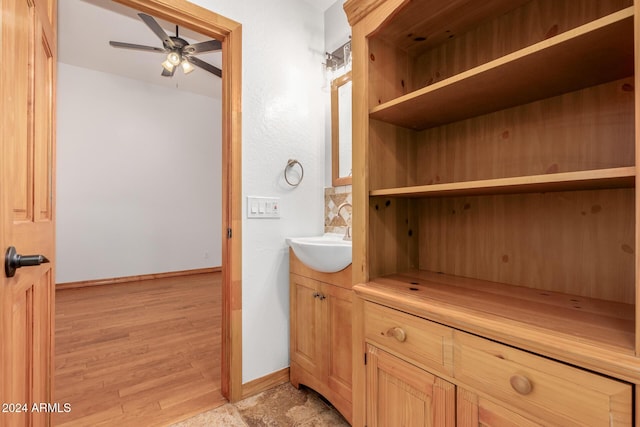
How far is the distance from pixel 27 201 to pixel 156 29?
6.86ft

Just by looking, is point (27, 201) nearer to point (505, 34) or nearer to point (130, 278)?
point (505, 34)

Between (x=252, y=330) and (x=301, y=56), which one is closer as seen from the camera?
(x=252, y=330)

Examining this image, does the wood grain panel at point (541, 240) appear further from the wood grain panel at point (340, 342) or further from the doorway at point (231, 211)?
the doorway at point (231, 211)

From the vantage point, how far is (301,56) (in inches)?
77.3

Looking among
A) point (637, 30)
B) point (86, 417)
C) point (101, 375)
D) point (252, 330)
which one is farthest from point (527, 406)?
point (101, 375)

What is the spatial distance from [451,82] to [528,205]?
1.71 feet

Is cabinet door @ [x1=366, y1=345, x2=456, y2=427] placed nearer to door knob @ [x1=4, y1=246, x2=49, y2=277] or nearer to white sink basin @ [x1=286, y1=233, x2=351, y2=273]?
white sink basin @ [x1=286, y1=233, x2=351, y2=273]

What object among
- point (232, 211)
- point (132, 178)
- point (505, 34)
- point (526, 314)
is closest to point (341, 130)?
point (232, 211)

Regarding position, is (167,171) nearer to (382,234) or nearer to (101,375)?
(101,375)

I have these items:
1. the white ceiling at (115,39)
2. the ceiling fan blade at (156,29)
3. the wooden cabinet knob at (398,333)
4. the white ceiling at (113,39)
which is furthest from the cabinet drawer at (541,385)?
the white ceiling at (113,39)

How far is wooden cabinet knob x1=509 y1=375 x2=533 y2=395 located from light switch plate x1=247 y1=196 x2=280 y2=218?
54.4 inches

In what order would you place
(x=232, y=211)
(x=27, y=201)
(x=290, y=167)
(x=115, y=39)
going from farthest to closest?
(x=115, y=39) → (x=290, y=167) → (x=232, y=211) → (x=27, y=201)

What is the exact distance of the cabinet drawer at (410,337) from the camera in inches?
33.2

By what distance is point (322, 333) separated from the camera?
156 centimetres
